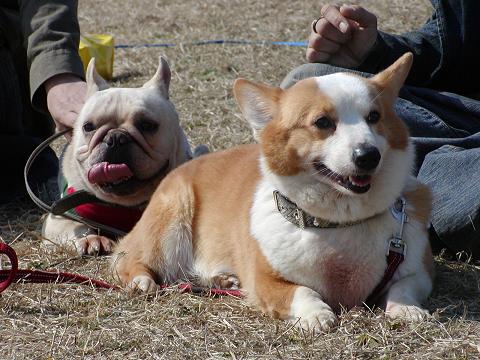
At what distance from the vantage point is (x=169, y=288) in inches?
120

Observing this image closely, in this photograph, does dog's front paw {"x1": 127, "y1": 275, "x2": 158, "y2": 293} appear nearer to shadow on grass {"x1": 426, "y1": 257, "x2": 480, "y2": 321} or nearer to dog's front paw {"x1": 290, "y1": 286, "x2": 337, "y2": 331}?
dog's front paw {"x1": 290, "y1": 286, "x2": 337, "y2": 331}

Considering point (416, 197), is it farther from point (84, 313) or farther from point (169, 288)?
point (84, 313)

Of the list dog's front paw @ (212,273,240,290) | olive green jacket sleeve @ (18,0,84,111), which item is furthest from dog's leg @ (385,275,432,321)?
olive green jacket sleeve @ (18,0,84,111)

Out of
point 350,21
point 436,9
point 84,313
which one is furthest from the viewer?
point 436,9

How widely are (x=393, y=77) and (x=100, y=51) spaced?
Result: 4267mm

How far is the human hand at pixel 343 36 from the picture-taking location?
136 inches

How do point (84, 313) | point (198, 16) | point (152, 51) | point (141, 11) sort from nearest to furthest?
point (84, 313) → point (152, 51) → point (198, 16) → point (141, 11)

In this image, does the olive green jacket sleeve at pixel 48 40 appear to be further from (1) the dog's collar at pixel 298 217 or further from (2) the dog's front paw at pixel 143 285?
(1) the dog's collar at pixel 298 217

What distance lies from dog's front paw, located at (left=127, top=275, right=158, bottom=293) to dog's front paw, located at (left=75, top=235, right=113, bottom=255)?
23.7 inches

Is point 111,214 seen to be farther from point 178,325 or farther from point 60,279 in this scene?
point 178,325

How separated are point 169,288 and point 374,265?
0.82 metres

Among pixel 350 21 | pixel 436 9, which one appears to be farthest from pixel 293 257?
pixel 436 9

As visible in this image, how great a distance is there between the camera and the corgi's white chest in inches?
104

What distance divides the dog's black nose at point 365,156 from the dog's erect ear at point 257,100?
17.3 inches
